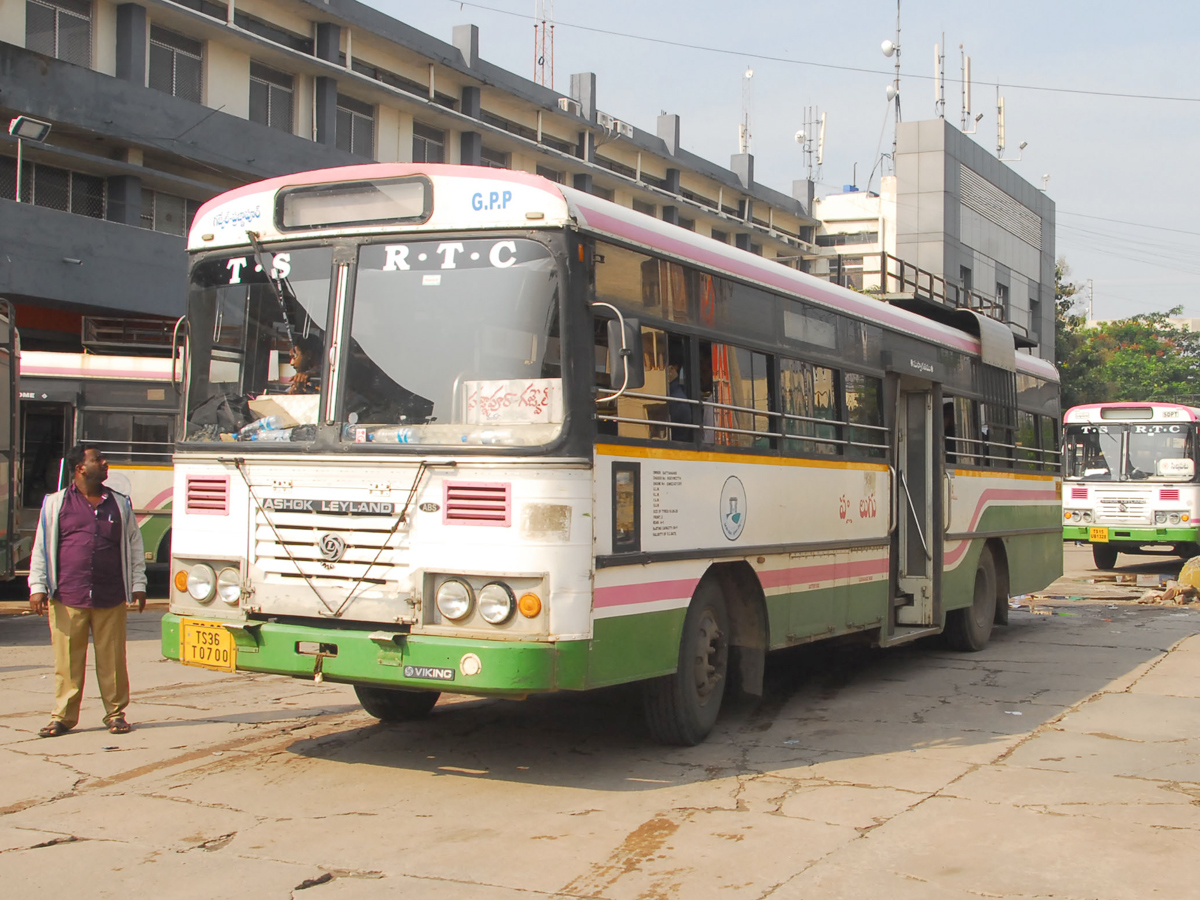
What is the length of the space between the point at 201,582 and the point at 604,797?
8.02 feet

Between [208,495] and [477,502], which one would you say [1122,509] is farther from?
[208,495]

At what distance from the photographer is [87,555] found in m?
7.73

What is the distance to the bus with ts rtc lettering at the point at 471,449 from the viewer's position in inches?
241

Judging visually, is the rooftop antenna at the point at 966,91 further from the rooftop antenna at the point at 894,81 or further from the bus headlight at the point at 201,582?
the bus headlight at the point at 201,582

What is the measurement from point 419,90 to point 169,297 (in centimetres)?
1058

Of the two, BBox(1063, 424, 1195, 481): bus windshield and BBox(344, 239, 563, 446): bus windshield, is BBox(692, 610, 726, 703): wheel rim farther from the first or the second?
BBox(1063, 424, 1195, 481): bus windshield

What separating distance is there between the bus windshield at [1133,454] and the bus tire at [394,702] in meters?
18.1

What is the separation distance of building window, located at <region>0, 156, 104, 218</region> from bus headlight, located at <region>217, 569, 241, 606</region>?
685 inches

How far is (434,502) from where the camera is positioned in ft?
20.4

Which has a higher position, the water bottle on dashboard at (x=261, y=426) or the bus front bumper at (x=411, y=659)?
the water bottle on dashboard at (x=261, y=426)

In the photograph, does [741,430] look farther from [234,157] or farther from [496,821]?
[234,157]

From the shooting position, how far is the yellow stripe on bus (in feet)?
21.4

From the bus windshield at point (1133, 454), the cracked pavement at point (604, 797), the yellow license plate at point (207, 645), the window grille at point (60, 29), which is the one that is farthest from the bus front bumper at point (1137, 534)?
the window grille at point (60, 29)

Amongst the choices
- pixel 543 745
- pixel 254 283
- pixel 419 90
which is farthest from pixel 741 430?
pixel 419 90
